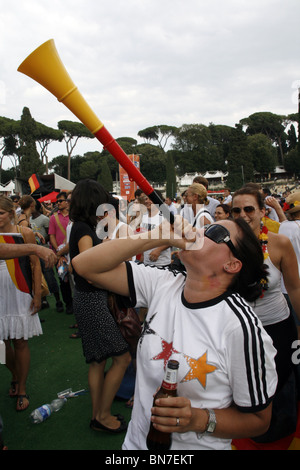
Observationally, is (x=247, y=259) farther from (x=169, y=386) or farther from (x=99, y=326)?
(x=99, y=326)

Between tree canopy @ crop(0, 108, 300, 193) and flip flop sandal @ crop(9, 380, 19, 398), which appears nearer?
flip flop sandal @ crop(9, 380, 19, 398)

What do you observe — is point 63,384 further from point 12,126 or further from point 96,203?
point 12,126

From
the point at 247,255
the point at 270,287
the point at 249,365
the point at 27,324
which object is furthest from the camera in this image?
the point at 27,324

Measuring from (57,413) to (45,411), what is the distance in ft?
0.50

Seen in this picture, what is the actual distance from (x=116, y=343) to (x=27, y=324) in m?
1.13

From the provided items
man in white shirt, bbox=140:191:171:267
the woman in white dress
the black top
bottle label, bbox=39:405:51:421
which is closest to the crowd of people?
the black top

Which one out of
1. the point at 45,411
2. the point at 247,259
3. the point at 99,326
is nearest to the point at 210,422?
the point at 247,259

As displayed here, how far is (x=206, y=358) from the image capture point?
134 cm

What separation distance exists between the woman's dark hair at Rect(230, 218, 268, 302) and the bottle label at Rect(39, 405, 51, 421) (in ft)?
8.43

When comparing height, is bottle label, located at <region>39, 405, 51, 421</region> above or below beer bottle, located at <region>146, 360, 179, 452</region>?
below

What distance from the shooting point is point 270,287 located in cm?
238

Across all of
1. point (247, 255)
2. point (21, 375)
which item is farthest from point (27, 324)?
point (247, 255)

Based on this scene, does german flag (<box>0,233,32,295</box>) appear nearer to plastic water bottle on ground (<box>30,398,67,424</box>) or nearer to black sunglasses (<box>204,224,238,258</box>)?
plastic water bottle on ground (<box>30,398,67,424</box>)

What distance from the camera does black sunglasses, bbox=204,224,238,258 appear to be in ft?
Answer: 4.87
